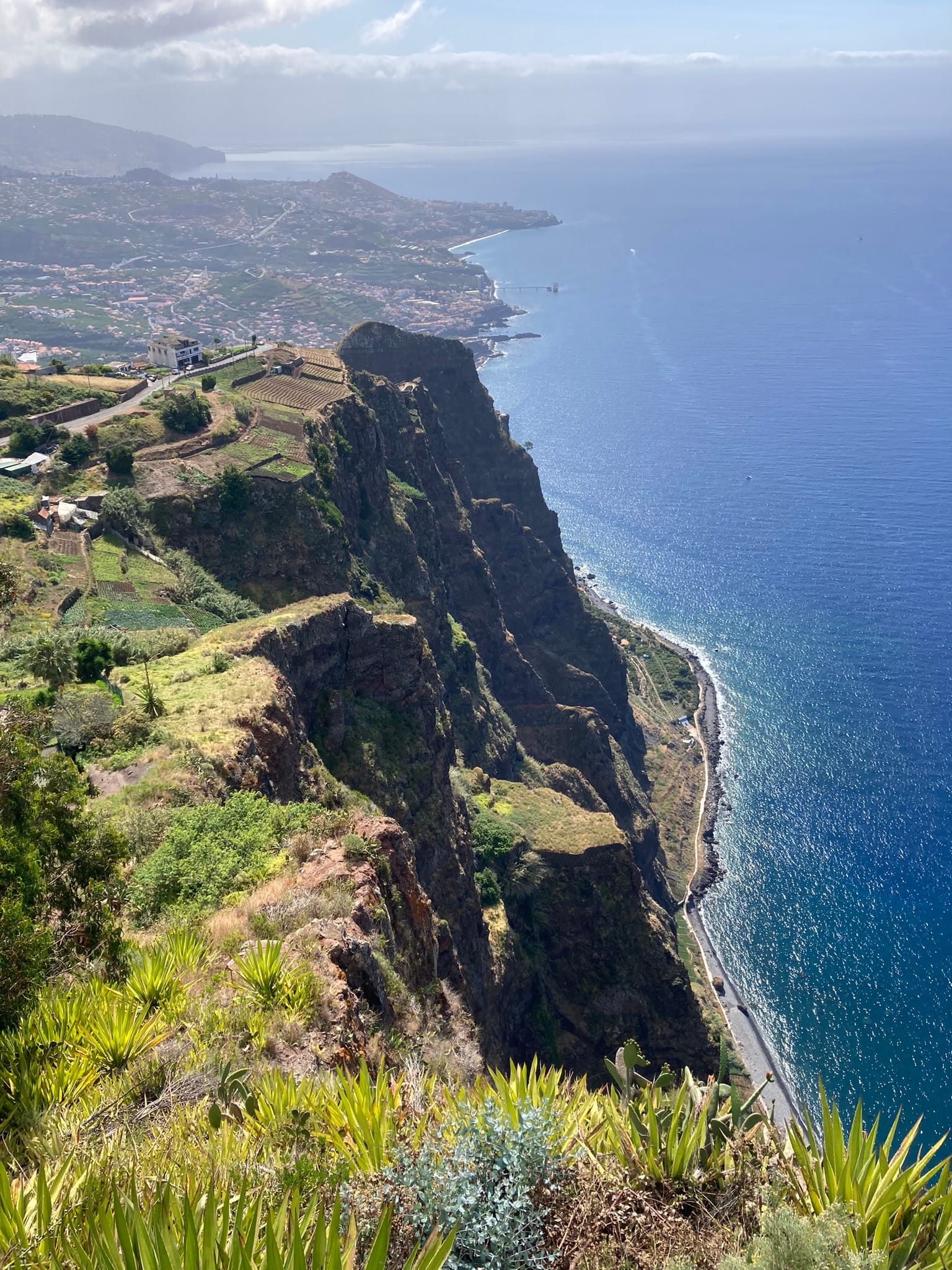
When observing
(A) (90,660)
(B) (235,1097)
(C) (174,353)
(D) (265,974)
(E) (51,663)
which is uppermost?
(C) (174,353)

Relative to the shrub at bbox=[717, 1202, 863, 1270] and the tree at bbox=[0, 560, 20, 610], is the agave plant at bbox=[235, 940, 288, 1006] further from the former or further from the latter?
the tree at bbox=[0, 560, 20, 610]

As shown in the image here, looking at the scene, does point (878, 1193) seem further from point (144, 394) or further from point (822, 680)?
point (822, 680)

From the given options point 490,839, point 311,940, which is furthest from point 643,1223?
point 490,839

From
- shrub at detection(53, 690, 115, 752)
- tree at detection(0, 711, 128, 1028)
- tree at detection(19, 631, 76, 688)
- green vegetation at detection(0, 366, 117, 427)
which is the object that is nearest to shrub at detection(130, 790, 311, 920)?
tree at detection(0, 711, 128, 1028)

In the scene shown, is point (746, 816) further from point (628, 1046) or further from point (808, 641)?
point (628, 1046)

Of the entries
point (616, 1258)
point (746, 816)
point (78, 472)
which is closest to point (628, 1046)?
point (616, 1258)

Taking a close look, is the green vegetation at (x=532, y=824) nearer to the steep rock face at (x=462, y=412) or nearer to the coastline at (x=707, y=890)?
the coastline at (x=707, y=890)
